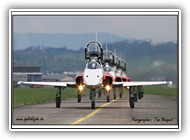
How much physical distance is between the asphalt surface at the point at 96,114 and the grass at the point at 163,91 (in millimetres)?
330

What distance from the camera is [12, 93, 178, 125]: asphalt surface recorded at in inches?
1474

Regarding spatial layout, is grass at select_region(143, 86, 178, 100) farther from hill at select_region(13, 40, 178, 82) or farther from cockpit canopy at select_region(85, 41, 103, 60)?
cockpit canopy at select_region(85, 41, 103, 60)

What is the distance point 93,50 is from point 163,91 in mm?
4347

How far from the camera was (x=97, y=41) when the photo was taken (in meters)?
40.2

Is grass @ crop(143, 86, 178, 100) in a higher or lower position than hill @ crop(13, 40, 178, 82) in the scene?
lower

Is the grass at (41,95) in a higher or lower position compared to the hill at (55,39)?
lower

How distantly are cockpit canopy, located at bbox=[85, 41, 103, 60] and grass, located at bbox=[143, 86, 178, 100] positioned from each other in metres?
3.09

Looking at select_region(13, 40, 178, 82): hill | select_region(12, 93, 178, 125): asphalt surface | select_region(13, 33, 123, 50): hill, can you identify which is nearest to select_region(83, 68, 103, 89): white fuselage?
select_region(12, 93, 178, 125): asphalt surface

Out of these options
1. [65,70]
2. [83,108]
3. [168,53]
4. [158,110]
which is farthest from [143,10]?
[83,108]

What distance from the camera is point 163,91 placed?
4562 cm

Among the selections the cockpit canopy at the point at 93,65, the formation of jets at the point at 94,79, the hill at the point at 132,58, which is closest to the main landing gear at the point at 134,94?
the formation of jets at the point at 94,79

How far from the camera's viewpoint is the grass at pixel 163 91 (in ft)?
125

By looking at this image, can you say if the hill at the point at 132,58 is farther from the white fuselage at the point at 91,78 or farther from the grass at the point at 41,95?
the grass at the point at 41,95

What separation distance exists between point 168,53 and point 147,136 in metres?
3.53
